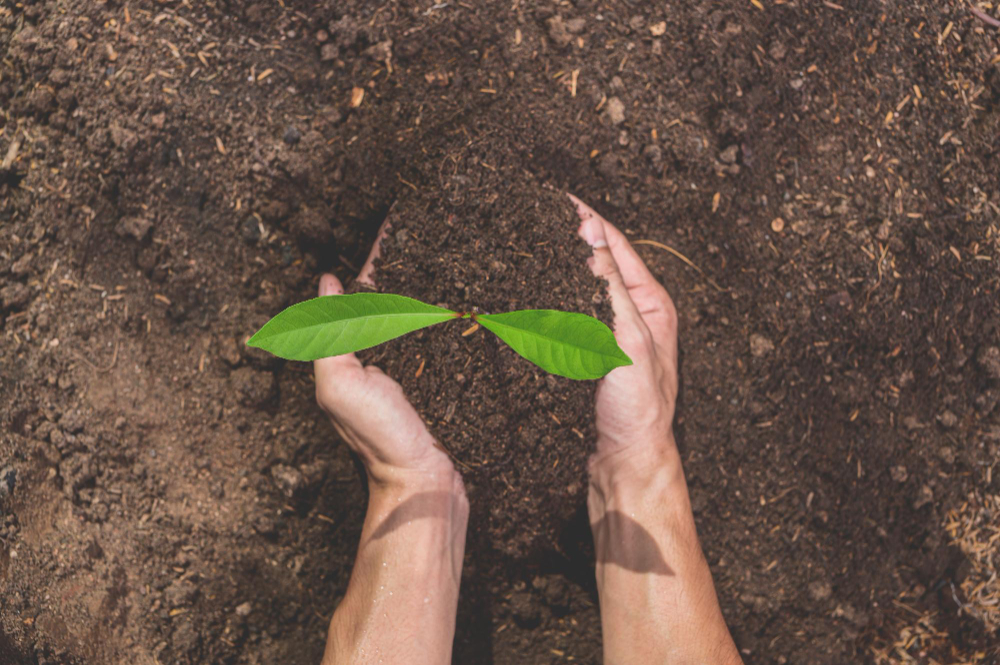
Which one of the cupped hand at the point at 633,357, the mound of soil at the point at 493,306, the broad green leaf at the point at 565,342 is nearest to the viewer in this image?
the broad green leaf at the point at 565,342

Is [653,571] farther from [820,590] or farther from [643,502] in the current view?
[820,590]

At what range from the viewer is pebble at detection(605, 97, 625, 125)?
5.14ft

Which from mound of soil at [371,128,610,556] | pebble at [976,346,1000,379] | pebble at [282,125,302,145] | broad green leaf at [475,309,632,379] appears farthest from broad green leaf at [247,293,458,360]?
pebble at [976,346,1000,379]

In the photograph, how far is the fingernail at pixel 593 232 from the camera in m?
1.49

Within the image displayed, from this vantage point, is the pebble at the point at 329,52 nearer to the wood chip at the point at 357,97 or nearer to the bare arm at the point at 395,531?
the wood chip at the point at 357,97

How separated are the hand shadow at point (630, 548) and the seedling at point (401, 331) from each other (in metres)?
0.66

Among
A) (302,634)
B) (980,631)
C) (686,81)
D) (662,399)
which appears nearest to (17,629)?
(302,634)

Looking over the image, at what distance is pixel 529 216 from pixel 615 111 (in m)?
0.37

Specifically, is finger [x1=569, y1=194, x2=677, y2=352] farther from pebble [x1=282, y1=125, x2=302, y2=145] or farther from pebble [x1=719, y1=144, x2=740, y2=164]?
pebble [x1=282, y1=125, x2=302, y2=145]

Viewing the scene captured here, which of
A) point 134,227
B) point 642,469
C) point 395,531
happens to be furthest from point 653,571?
point 134,227

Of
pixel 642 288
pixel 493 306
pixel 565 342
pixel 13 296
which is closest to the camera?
pixel 565 342

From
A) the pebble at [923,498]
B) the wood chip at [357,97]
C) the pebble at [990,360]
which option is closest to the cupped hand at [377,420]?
the wood chip at [357,97]

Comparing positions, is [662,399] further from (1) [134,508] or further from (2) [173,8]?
(2) [173,8]

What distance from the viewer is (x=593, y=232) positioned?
1496mm
